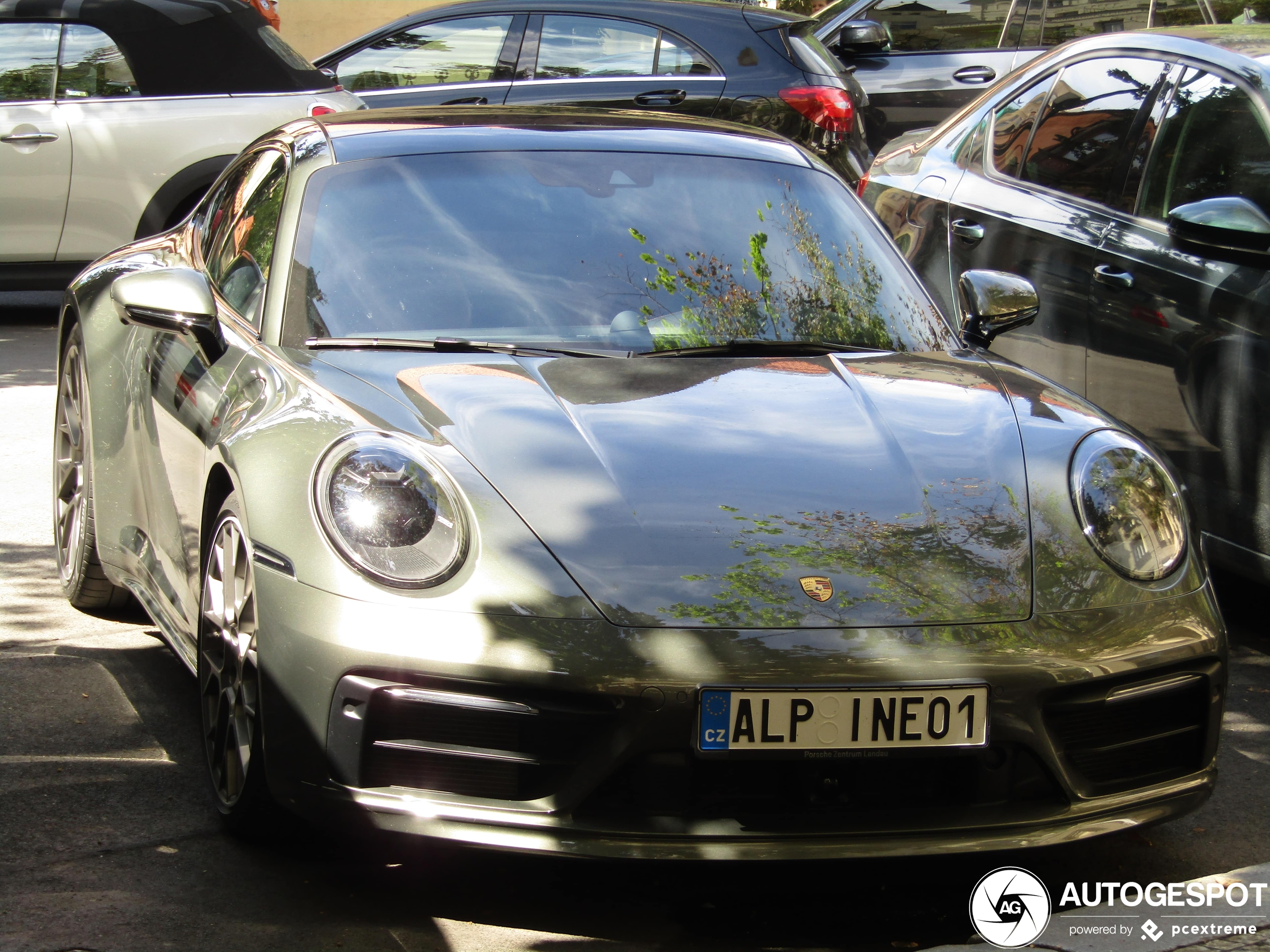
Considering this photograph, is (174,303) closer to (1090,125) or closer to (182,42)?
(1090,125)

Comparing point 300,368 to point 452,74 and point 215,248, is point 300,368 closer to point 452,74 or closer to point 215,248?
point 215,248

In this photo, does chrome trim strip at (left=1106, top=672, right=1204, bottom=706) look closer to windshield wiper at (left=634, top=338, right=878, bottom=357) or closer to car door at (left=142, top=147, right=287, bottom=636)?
windshield wiper at (left=634, top=338, right=878, bottom=357)

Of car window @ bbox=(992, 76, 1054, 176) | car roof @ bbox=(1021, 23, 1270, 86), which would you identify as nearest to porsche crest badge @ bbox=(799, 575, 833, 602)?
car roof @ bbox=(1021, 23, 1270, 86)

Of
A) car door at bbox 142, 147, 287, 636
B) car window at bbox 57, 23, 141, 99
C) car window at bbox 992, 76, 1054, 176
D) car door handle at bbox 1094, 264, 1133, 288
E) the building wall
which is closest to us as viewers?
car door at bbox 142, 147, 287, 636

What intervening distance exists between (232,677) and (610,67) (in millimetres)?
7569

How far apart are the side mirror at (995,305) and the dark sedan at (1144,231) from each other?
686mm

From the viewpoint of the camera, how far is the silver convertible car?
2.81 m

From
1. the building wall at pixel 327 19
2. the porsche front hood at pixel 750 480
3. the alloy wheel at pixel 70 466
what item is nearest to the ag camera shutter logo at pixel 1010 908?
the porsche front hood at pixel 750 480

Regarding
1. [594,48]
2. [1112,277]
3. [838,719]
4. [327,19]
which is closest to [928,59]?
[594,48]

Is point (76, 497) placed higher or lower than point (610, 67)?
lower

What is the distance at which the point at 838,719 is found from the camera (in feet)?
9.18

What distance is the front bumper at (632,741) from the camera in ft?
9.16

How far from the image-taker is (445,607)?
2.85 m

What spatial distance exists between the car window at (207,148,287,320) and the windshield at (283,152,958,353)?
14 cm
